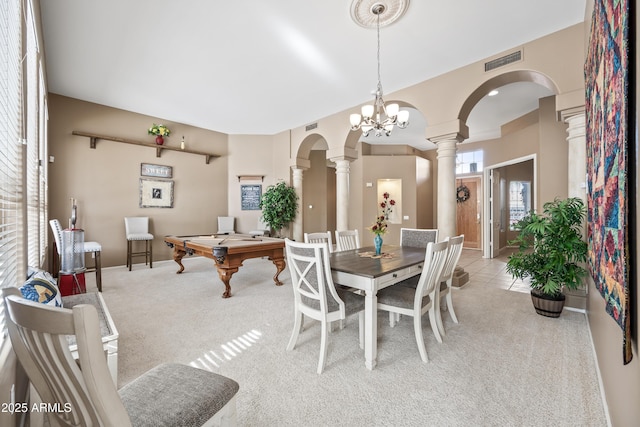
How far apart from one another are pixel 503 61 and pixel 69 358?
4.62m

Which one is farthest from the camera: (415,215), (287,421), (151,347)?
(415,215)

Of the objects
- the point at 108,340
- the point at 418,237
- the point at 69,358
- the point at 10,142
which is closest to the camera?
the point at 69,358

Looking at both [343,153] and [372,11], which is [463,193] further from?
[372,11]

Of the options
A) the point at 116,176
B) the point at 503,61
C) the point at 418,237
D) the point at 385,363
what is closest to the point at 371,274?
the point at 385,363

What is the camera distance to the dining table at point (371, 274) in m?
2.02

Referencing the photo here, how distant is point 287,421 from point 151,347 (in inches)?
58.6

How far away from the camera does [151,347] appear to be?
92.0 inches

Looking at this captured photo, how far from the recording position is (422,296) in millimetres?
2193

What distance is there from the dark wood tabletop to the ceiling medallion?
2.44 meters

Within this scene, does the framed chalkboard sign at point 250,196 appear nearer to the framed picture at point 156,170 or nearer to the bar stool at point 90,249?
the framed picture at point 156,170

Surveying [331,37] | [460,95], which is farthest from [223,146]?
[460,95]

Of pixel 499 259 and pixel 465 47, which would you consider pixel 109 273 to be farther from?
pixel 499 259

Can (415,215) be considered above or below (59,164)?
below

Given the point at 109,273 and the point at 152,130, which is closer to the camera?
the point at 109,273
